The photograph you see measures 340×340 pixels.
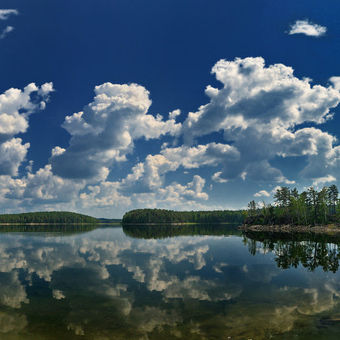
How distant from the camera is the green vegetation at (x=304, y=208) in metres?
148

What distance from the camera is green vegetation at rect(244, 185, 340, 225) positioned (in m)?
148

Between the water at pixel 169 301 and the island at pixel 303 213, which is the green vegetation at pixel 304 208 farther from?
the water at pixel 169 301

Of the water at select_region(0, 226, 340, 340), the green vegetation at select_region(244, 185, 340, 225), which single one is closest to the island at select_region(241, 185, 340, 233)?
the green vegetation at select_region(244, 185, 340, 225)

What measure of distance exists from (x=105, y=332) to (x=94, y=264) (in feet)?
92.8

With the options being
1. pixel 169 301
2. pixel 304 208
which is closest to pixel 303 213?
pixel 304 208

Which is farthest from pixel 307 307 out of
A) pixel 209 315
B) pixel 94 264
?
pixel 94 264

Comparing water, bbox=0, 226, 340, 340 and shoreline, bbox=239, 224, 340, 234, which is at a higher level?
water, bbox=0, 226, 340, 340

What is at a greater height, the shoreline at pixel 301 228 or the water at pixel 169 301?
the water at pixel 169 301

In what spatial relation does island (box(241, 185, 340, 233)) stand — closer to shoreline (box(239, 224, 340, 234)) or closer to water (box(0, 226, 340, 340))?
shoreline (box(239, 224, 340, 234))

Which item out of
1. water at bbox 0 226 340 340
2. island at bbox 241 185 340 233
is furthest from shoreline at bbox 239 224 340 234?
water at bbox 0 226 340 340

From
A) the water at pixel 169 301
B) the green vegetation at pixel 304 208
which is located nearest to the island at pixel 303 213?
the green vegetation at pixel 304 208

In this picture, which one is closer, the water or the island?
the water

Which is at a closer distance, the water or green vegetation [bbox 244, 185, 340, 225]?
the water

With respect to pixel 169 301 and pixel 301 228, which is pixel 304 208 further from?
pixel 169 301
